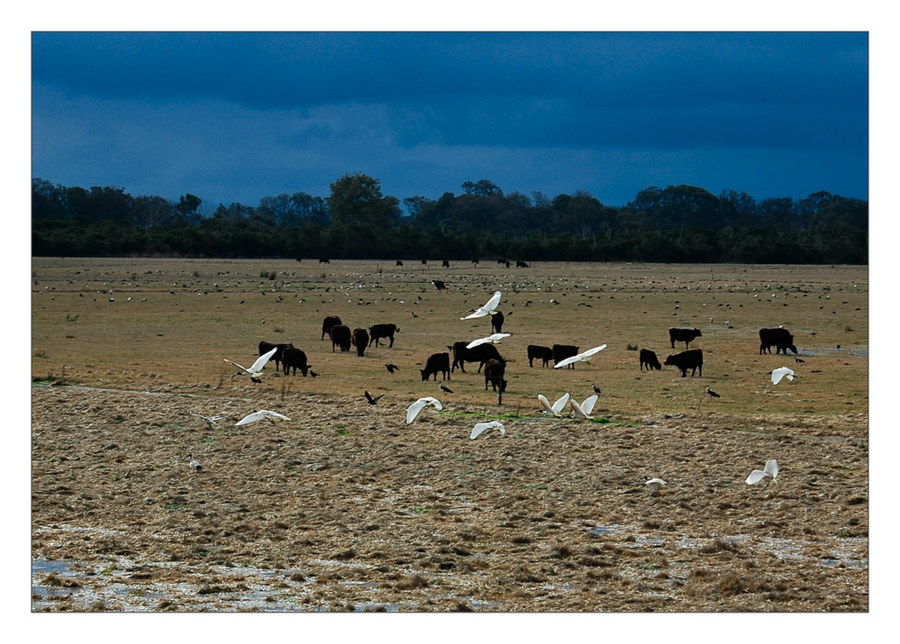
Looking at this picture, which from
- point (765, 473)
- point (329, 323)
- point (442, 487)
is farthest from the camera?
point (329, 323)

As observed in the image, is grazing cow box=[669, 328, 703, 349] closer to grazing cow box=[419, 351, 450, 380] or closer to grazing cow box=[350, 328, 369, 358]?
grazing cow box=[350, 328, 369, 358]

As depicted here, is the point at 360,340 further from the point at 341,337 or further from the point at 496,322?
the point at 496,322

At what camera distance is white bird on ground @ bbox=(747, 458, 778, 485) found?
10227 mm

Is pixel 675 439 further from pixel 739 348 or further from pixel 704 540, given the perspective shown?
pixel 739 348

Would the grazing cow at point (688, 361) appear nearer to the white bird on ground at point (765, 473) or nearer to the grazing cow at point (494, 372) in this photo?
the grazing cow at point (494, 372)

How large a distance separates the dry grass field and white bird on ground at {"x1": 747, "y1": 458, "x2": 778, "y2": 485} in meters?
0.17

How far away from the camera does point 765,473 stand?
10.7m

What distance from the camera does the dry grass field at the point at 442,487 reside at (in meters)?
8.11

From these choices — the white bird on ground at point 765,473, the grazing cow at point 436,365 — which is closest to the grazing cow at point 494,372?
the grazing cow at point 436,365

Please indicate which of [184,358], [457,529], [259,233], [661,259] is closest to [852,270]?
[661,259]

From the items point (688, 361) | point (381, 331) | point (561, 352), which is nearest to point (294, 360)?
point (561, 352)

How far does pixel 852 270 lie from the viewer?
6706 cm

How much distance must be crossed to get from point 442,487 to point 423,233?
8304cm

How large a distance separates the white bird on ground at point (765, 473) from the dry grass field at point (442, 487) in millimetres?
168
